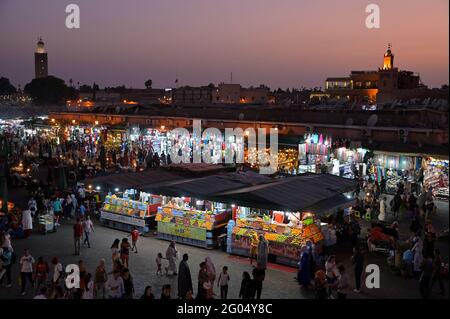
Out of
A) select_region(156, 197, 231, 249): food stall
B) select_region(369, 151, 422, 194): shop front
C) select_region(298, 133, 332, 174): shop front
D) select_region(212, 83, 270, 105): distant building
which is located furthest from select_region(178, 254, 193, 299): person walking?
select_region(212, 83, 270, 105): distant building

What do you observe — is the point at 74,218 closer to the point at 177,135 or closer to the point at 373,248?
the point at 373,248

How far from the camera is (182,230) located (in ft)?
44.1

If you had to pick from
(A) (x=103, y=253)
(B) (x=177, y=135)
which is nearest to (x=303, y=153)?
(B) (x=177, y=135)

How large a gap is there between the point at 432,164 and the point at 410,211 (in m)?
2.52

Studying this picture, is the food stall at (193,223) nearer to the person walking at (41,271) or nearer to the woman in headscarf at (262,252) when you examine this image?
the woman in headscarf at (262,252)

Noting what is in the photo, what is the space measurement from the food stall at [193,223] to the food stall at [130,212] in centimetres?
63

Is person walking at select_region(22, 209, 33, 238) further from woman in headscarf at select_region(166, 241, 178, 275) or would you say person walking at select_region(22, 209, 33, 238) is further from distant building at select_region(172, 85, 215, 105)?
distant building at select_region(172, 85, 215, 105)

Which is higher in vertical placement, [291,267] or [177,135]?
[177,135]

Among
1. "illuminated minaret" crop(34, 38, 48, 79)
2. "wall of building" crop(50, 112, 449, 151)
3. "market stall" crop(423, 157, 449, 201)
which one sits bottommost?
"market stall" crop(423, 157, 449, 201)

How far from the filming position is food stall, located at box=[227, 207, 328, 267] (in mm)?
11680

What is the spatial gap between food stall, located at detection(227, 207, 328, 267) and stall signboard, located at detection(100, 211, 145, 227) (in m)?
3.20

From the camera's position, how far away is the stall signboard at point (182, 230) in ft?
43.0

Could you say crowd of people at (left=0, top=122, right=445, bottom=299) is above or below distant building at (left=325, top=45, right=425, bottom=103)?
below
